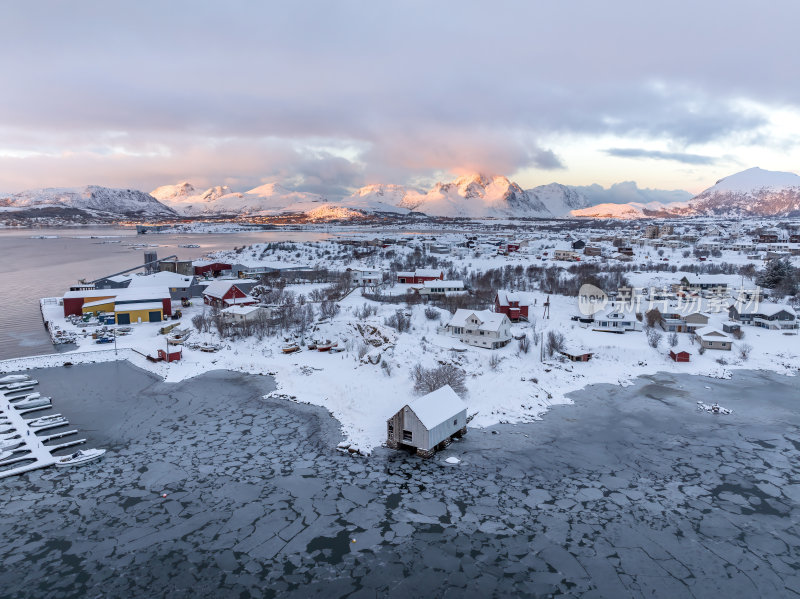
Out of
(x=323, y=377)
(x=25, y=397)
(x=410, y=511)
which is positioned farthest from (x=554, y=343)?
(x=25, y=397)

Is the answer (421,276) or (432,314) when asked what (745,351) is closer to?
(432,314)

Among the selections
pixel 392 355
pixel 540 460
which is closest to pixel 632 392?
pixel 540 460

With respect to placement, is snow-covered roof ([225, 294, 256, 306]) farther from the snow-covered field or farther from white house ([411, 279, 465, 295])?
white house ([411, 279, 465, 295])

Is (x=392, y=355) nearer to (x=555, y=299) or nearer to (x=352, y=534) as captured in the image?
(x=352, y=534)

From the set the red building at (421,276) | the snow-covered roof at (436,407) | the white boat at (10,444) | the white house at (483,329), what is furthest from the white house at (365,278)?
the white boat at (10,444)

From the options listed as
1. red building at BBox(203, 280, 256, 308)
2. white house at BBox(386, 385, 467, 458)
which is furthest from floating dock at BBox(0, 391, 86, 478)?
red building at BBox(203, 280, 256, 308)

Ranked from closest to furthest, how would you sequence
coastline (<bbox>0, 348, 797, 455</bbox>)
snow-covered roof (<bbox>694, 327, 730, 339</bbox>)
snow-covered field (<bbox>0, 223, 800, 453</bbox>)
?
coastline (<bbox>0, 348, 797, 455</bbox>), snow-covered field (<bbox>0, 223, 800, 453</bbox>), snow-covered roof (<bbox>694, 327, 730, 339</bbox>)
